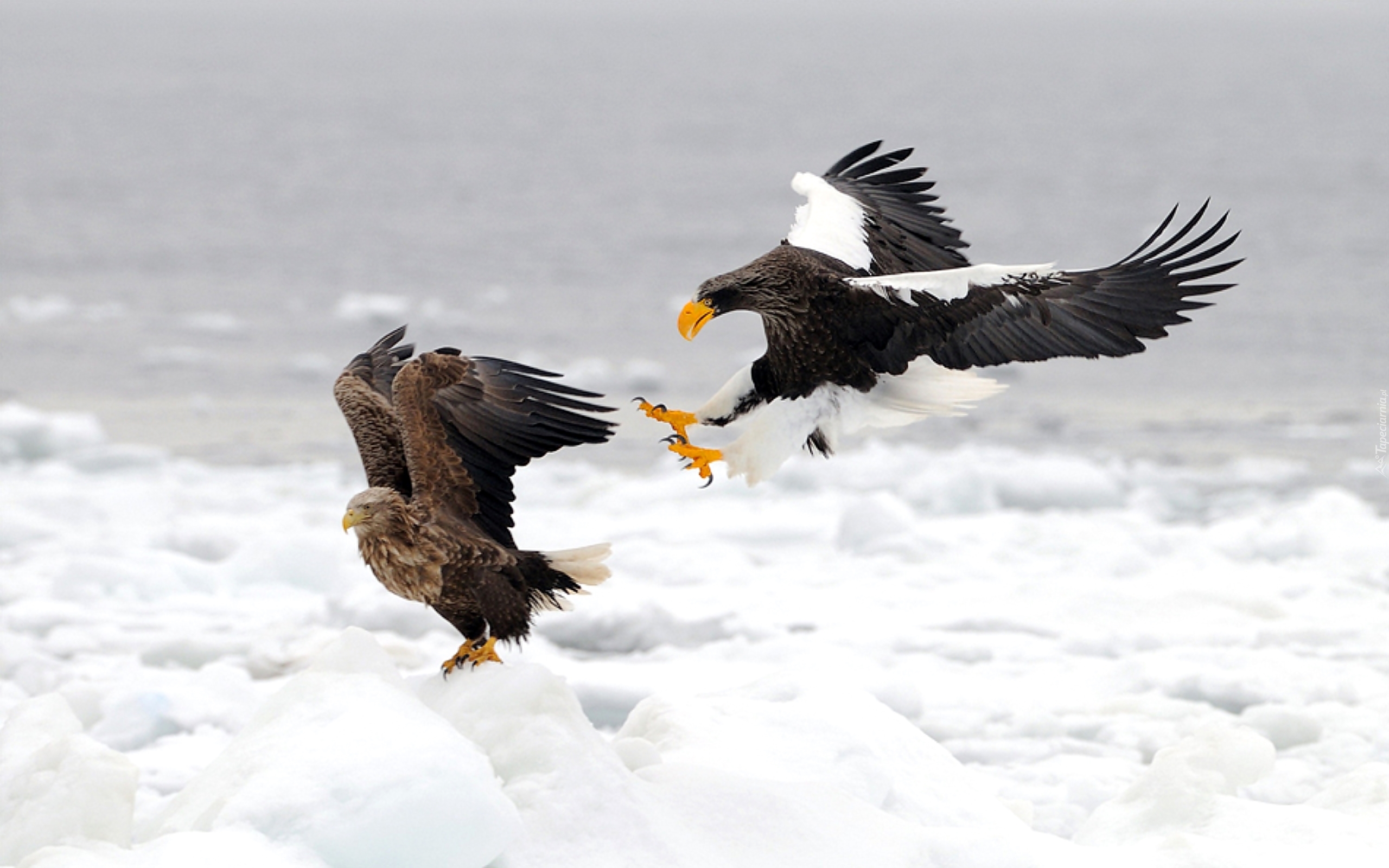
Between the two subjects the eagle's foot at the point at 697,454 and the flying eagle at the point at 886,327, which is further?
the eagle's foot at the point at 697,454

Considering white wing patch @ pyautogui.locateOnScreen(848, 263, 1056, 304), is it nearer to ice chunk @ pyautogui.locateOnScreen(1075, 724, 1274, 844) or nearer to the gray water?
ice chunk @ pyautogui.locateOnScreen(1075, 724, 1274, 844)

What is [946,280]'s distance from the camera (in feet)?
14.0

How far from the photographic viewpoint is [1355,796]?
14.7 feet

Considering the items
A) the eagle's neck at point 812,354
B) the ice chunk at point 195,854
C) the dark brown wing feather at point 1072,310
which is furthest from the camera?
the eagle's neck at point 812,354

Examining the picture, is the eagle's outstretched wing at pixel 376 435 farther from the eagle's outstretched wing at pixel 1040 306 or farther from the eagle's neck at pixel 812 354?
the eagle's outstretched wing at pixel 1040 306

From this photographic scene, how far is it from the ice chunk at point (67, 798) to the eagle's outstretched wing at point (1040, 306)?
7.49ft

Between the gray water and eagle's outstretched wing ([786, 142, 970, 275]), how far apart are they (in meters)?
6.01

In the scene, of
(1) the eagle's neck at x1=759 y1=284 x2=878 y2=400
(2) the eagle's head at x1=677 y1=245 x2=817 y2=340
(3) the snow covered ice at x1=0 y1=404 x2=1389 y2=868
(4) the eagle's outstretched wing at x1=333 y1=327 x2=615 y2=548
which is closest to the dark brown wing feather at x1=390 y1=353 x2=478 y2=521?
(4) the eagle's outstretched wing at x1=333 y1=327 x2=615 y2=548

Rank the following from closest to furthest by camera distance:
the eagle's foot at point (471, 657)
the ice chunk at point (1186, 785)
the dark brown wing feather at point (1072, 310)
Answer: the eagle's foot at point (471, 657) < the dark brown wing feather at point (1072, 310) < the ice chunk at point (1186, 785)

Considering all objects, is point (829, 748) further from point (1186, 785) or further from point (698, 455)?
point (1186, 785)

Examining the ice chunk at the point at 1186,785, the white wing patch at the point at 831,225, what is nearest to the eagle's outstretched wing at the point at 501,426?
the white wing patch at the point at 831,225

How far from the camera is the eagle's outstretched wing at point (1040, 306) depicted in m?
4.22

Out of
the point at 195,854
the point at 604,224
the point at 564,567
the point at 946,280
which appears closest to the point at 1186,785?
the point at 946,280

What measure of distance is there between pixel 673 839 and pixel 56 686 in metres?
3.66
